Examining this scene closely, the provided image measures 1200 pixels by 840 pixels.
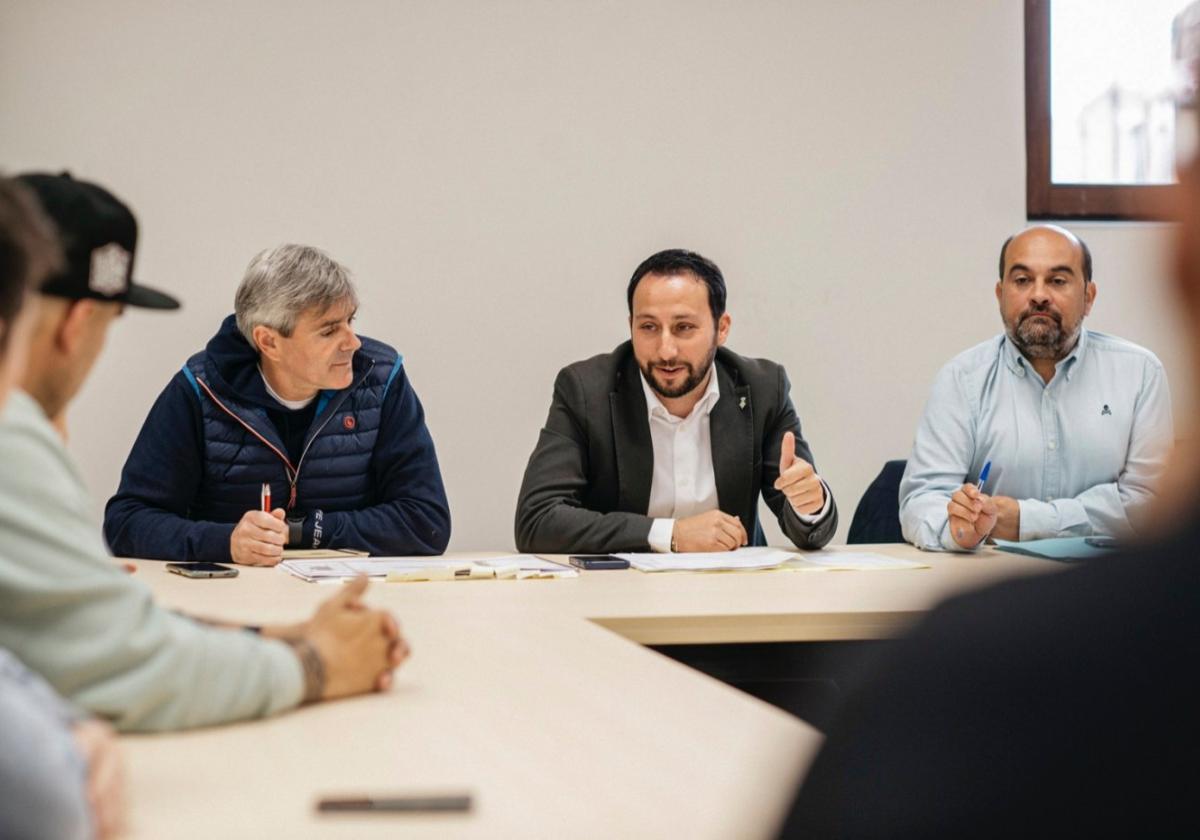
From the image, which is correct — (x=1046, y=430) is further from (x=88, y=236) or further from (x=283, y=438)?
(x=88, y=236)

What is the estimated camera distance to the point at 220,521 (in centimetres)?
314

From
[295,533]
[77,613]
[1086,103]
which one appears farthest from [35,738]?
[1086,103]

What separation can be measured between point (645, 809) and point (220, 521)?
2271mm

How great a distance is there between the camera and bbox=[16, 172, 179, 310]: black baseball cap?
123 centimetres

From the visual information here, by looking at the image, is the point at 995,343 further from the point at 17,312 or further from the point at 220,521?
the point at 17,312

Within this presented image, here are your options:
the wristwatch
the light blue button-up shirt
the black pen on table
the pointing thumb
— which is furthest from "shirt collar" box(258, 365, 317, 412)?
the black pen on table

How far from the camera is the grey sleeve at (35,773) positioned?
0.85 m

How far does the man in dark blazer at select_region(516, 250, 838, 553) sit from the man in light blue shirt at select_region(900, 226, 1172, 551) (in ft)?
1.25

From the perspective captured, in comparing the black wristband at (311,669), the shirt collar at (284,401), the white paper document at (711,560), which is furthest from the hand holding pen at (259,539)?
the black wristband at (311,669)

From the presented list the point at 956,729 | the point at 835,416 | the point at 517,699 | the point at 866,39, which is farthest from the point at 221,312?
the point at 956,729

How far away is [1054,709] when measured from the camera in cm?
45

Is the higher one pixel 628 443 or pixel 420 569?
pixel 628 443

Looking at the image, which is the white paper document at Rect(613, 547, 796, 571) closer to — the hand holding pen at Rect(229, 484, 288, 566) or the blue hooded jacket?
the blue hooded jacket

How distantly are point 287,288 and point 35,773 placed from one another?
230 centimetres
